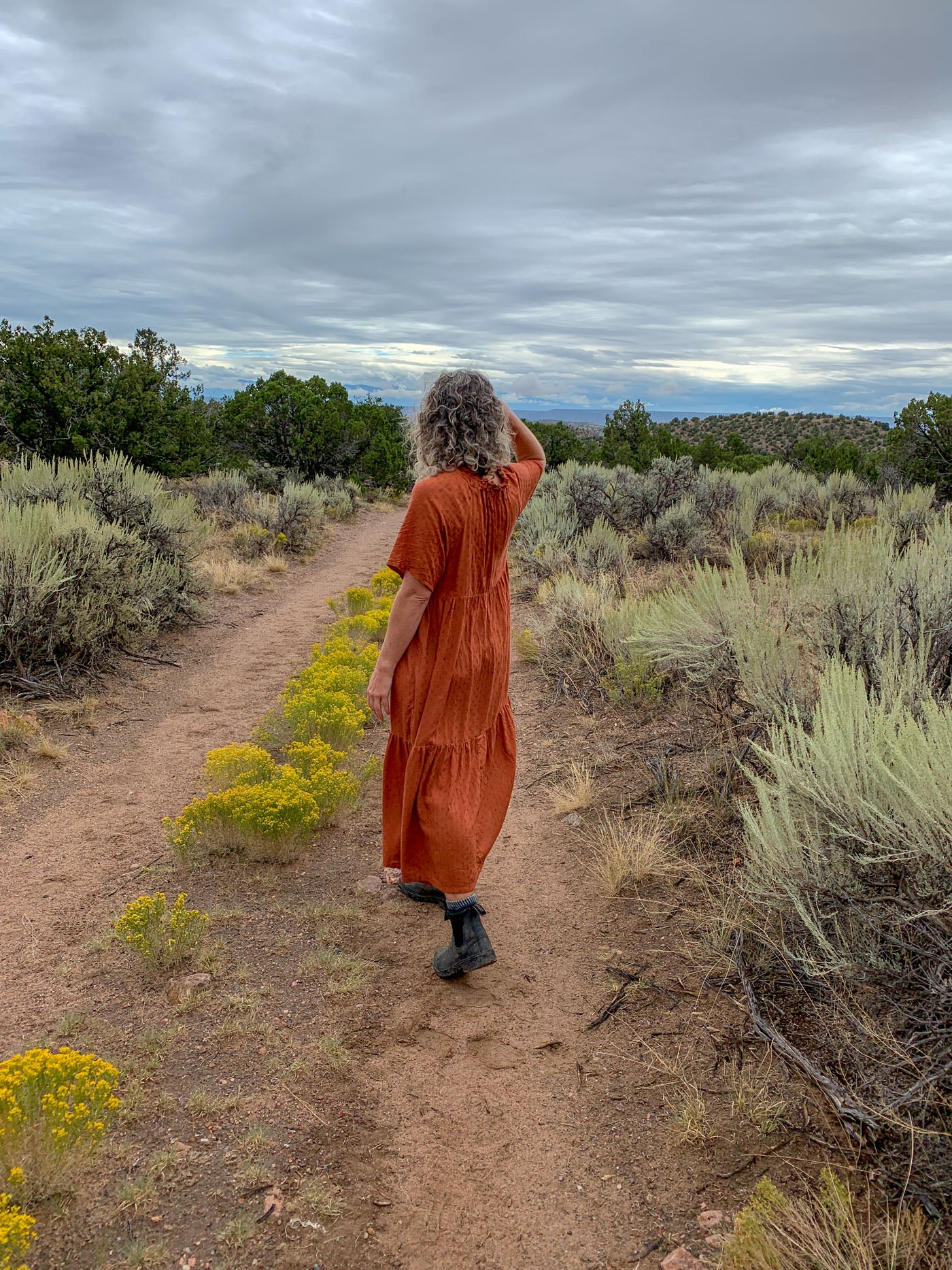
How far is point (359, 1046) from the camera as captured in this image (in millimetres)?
2754

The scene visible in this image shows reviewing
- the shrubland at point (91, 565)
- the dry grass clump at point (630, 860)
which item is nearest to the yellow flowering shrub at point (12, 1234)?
the dry grass clump at point (630, 860)

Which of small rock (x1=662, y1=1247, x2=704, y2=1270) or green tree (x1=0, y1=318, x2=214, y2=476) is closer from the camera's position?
small rock (x1=662, y1=1247, x2=704, y2=1270)

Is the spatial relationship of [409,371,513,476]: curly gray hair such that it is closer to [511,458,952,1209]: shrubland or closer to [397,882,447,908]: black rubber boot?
[511,458,952,1209]: shrubland

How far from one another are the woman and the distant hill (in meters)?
37.3

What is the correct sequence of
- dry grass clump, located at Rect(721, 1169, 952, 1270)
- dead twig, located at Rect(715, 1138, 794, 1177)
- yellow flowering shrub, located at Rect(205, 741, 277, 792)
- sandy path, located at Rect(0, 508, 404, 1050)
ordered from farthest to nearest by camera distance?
yellow flowering shrub, located at Rect(205, 741, 277, 792), sandy path, located at Rect(0, 508, 404, 1050), dead twig, located at Rect(715, 1138, 794, 1177), dry grass clump, located at Rect(721, 1169, 952, 1270)

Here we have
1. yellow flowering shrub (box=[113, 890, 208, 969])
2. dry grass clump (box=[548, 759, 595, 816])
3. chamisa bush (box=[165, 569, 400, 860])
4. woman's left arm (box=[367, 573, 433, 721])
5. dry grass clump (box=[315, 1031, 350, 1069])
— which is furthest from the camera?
dry grass clump (box=[548, 759, 595, 816])

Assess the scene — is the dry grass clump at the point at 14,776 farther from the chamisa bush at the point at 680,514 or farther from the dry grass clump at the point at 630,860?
the chamisa bush at the point at 680,514

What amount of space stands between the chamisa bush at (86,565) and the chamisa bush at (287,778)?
1.94 meters

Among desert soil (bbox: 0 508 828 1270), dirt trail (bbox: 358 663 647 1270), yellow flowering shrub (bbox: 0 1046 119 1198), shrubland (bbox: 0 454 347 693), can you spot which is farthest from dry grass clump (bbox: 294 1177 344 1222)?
shrubland (bbox: 0 454 347 693)

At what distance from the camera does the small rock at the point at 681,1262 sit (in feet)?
6.40

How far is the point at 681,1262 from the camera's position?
1966mm

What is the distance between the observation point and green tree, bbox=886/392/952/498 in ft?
45.6

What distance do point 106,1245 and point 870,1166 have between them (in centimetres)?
195

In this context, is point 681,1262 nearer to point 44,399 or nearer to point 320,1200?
point 320,1200
